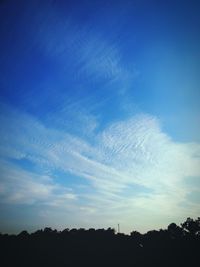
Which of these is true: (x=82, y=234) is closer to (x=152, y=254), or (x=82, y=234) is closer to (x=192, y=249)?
(x=152, y=254)

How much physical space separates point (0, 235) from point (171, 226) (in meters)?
43.6

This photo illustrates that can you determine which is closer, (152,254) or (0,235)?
(152,254)

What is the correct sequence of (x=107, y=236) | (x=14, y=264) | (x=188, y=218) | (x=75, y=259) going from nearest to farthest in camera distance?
(x=14, y=264)
(x=75, y=259)
(x=107, y=236)
(x=188, y=218)

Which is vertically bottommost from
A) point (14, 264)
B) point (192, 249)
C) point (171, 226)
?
point (14, 264)

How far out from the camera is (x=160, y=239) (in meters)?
53.2

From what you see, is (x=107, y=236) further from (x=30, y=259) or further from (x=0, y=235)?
(x=0, y=235)

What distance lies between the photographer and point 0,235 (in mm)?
60656

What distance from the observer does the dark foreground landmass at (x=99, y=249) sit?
45.8 meters

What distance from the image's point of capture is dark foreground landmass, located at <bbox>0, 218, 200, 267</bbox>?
150ft

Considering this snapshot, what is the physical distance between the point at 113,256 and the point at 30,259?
16.5 meters

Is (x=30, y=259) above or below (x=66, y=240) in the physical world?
below

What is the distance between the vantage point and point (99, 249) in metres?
52.0

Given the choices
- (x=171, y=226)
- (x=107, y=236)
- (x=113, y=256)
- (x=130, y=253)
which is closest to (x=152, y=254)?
(x=130, y=253)

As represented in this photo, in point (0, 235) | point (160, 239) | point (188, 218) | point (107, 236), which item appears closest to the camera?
point (160, 239)
